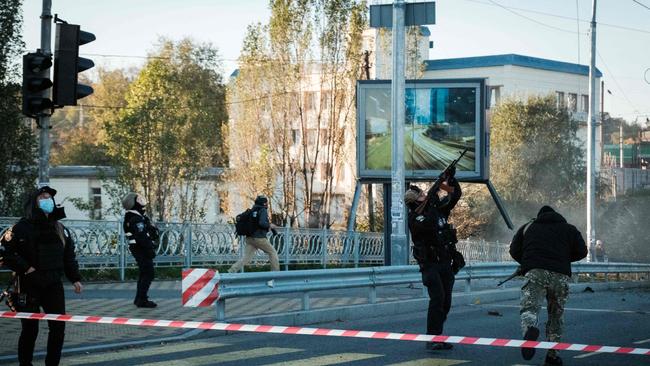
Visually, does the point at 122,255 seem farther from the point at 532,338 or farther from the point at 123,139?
the point at 123,139

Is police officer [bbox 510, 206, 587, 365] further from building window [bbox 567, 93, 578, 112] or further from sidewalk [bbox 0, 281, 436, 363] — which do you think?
building window [bbox 567, 93, 578, 112]

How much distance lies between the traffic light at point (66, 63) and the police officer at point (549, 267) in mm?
5202

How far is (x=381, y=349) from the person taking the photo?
36.2 ft

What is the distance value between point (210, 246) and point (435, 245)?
12.9 m

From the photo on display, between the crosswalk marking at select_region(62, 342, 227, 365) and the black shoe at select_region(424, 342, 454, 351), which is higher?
the black shoe at select_region(424, 342, 454, 351)

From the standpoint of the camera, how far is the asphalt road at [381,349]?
401 inches

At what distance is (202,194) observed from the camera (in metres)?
56.7

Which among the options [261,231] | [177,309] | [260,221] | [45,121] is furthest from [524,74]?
[45,121]

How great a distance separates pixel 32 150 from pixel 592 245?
20.6 metres

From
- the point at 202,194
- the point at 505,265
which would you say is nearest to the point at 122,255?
the point at 505,265

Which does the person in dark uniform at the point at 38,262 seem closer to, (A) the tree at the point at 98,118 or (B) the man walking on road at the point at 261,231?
(B) the man walking on road at the point at 261,231

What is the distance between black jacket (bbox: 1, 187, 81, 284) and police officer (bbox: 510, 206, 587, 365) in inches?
176

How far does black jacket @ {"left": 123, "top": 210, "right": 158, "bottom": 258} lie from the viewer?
14.1 meters

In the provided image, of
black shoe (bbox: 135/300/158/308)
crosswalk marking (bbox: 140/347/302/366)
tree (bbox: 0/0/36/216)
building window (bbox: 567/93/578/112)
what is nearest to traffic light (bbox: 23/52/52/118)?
crosswalk marking (bbox: 140/347/302/366)
